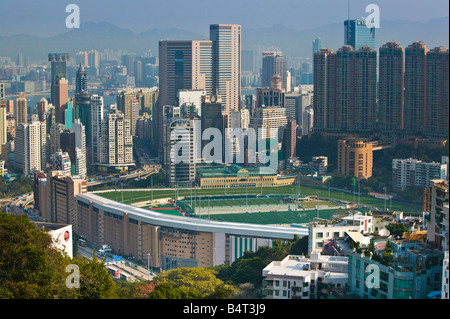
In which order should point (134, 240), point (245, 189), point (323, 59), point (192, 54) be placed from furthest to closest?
point (192, 54), point (323, 59), point (245, 189), point (134, 240)

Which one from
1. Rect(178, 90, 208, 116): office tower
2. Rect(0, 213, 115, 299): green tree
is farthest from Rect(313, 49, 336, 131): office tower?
Rect(0, 213, 115, 299): green tree

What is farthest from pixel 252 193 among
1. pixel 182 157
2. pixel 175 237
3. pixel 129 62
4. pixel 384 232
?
pixel 129 62

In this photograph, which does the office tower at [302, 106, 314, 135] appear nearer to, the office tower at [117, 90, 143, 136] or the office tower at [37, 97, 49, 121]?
the office tower at [117, 90, 143, 136]

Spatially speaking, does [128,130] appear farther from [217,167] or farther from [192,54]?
[192,54]

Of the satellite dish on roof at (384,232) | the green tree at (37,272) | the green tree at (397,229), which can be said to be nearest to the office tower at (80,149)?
the green tree at (397,229)

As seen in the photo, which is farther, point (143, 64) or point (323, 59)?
point (143, 64)

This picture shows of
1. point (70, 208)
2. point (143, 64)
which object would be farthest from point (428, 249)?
point (143, 64)

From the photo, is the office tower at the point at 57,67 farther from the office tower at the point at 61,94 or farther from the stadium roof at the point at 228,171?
the stadium roof at the point at 228,171
